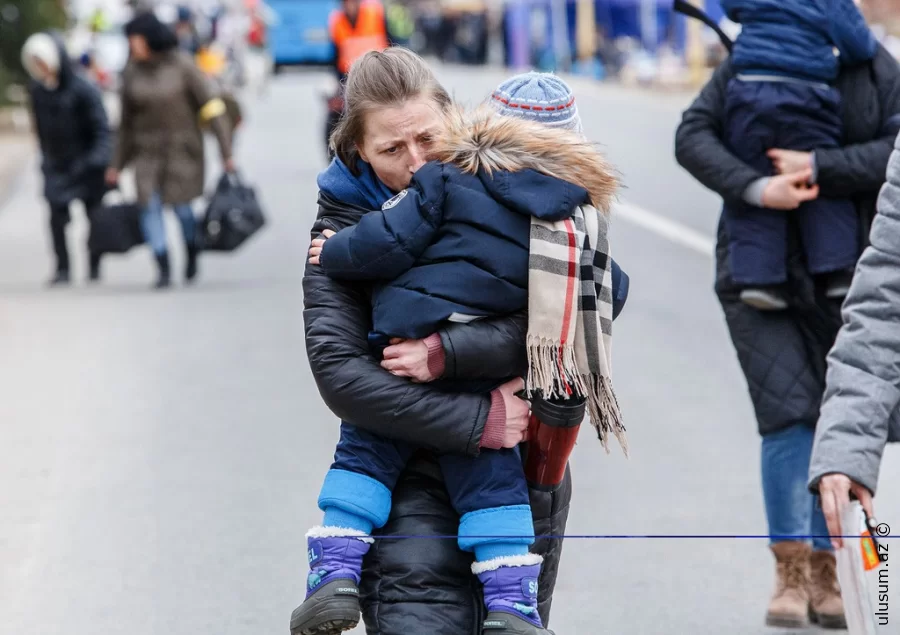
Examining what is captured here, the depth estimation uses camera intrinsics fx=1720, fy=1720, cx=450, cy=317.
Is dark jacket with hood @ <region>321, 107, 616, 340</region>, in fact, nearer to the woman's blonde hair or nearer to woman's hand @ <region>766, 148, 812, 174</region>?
the woman's blonde hair

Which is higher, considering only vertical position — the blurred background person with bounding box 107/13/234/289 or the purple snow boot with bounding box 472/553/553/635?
the purple snow boot with bounding box 472/553/553/635

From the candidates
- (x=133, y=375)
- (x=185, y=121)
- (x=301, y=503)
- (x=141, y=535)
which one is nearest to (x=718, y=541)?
(x=301, y=503)

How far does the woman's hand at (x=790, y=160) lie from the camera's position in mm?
4906

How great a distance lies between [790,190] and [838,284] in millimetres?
312

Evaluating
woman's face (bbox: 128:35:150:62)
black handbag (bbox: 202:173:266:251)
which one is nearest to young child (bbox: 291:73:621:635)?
black handbag (bbox: 202:173:266:251)

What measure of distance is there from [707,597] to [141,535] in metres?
2.14

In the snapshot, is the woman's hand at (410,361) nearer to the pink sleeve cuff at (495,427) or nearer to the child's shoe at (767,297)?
the pink sleeve cuff at (495,427)

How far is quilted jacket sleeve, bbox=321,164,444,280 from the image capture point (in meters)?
3.30

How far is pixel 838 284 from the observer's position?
195 inches

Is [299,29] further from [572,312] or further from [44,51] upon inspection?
[572,312]

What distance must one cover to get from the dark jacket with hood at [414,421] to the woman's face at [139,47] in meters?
8.90

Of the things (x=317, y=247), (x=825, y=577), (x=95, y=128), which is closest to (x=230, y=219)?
(x=95, y=128)

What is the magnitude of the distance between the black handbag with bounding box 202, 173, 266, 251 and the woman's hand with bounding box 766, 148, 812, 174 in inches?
278

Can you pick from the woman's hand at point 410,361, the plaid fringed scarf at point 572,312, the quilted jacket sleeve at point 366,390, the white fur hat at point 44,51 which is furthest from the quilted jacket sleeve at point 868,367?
the white fur hat at point 44,51
